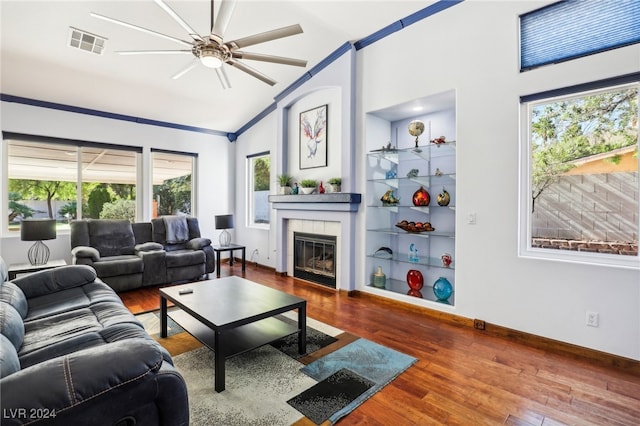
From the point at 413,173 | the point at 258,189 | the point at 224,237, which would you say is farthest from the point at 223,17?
the point at 224,237

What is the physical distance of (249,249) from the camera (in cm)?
679

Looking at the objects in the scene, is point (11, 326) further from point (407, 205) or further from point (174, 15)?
point (407, 205)

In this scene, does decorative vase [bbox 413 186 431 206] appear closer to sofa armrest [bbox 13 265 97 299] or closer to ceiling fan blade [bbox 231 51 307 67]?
ceiling fan blade [bbox 231 51 307 67]

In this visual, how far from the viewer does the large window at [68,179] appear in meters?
4.88

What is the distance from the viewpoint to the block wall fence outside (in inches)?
103

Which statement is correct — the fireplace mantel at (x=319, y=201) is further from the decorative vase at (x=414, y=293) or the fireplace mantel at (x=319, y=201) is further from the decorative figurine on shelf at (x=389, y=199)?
the decorative vase at (x=414, y=293)

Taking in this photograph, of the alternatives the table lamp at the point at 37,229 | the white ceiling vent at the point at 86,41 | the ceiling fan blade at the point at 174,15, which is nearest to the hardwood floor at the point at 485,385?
the ceiling fan blade at the point at 174,15

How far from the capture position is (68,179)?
5301mm

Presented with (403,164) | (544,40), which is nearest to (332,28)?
(403,164)

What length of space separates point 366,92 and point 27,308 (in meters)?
4.23

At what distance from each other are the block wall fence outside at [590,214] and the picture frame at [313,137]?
9.94 ft

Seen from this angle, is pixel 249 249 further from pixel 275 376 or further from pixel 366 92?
pixel 275 376

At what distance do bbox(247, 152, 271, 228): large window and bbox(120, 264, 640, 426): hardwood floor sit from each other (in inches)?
149

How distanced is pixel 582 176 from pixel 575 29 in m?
1.28
